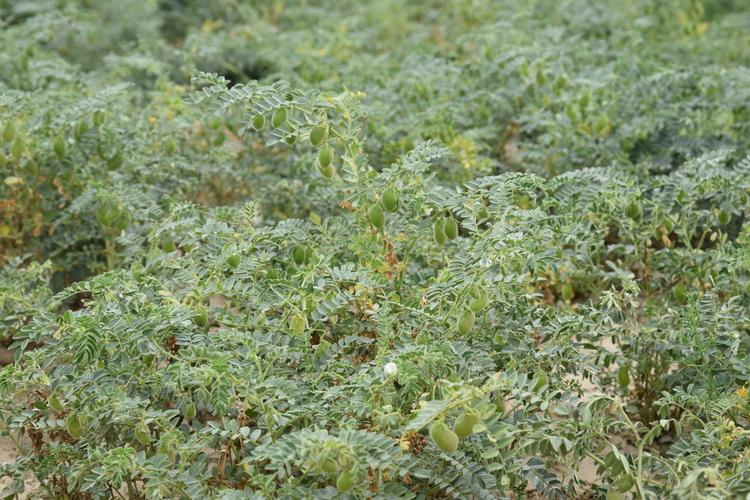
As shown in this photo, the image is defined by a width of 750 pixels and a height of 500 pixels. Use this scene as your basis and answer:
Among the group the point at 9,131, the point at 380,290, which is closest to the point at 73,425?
the point at 380,290

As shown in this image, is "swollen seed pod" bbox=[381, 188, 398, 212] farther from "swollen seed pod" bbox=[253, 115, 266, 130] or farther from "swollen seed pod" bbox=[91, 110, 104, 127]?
"swollen seed pod" bbox=[91, 110, 104, 127]

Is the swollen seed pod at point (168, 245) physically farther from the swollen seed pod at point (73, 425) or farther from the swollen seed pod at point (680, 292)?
the swollen seed pod at point (680, 292)

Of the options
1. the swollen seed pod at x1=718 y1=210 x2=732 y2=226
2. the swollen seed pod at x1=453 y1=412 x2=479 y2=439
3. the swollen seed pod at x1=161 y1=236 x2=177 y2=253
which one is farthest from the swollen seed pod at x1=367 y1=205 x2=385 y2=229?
the swollen seed pod at x1=718 y1=210 x2=732 y2=226

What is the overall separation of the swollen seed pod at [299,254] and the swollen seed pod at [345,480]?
94 cm

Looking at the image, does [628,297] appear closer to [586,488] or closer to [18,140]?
[586,488]

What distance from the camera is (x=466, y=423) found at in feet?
7.12

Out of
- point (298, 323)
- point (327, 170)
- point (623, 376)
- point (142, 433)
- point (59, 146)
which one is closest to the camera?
point (142, 433)

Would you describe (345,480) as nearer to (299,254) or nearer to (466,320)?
(466,320)

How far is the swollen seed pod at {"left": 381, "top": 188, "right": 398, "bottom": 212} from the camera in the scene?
2789 millimetres

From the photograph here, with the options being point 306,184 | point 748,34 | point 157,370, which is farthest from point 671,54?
point 157,370

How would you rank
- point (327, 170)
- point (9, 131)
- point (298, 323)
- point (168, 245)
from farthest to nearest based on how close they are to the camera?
point (9, 131) → point (168, 245) → point (327, 170) → point (298, 323)

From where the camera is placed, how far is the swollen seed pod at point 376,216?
284cm

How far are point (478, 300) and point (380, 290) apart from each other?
419mm

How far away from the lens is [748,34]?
20.4 feet
